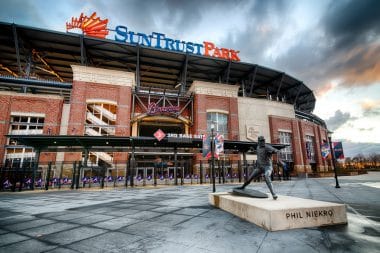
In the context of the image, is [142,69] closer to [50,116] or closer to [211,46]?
[211,46]

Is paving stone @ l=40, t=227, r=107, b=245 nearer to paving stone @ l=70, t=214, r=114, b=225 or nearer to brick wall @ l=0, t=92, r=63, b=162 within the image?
paving stone @ l=70, t=214, r=114, b=225

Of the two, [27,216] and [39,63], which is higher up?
[39,63]

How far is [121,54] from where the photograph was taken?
96.4 ft

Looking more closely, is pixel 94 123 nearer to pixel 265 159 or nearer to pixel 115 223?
pixel 115 223

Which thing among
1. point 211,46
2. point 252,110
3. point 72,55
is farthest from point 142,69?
point 252,110

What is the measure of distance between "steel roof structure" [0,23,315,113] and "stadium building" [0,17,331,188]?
151 millimetres

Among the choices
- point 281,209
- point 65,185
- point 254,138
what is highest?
point 254,138

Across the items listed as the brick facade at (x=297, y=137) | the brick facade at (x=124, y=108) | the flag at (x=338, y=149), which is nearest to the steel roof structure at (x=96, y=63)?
the brick facade at (x=124, y=108)

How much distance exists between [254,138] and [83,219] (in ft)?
93.4

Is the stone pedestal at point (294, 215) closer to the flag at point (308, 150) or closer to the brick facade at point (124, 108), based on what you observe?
the brick facade at point (124, 108)

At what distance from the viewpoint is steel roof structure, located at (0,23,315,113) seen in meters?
25.3

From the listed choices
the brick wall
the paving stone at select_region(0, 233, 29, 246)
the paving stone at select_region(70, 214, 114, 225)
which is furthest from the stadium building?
the paving stone at select_region(0, 233, 29, 246)

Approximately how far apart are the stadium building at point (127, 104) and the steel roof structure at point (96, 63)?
151 millimetres

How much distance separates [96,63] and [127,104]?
1215 cm
